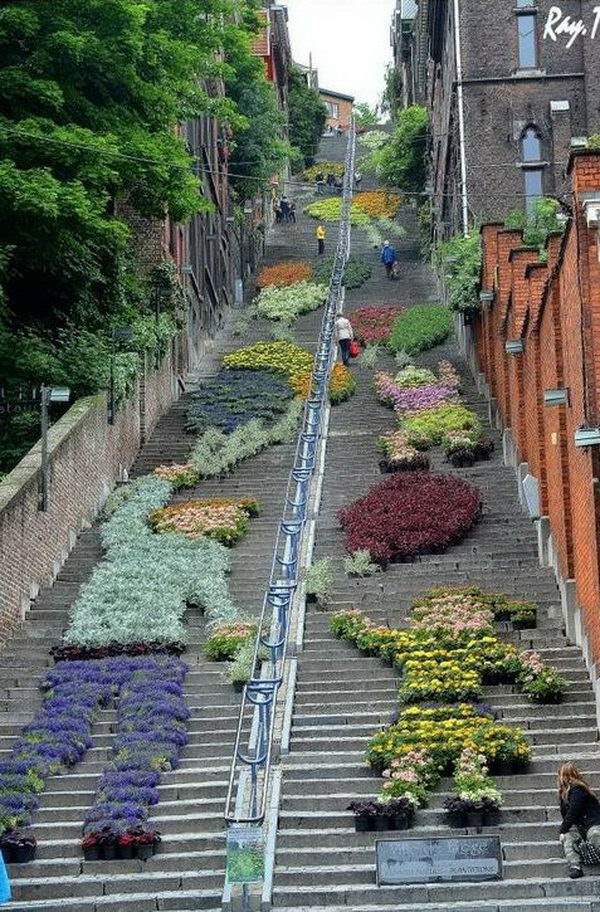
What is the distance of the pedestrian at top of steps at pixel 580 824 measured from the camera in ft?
46.1

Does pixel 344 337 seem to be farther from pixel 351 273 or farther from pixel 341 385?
pixel 351 273

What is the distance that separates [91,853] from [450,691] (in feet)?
15.6

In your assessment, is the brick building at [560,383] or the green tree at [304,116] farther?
the green tree at [304,116]

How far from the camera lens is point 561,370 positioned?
70.3 ft

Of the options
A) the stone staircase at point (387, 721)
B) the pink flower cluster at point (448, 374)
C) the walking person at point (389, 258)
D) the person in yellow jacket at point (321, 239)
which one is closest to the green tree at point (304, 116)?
the person in yellow jacket at point (321, 239)

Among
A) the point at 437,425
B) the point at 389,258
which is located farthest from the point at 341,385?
the point at 389,258

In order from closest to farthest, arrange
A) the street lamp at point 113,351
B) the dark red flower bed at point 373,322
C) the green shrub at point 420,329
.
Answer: the street lamp at point 113,351 → the green shrub at point 420,329 → the dark red flower bed at point 373,322

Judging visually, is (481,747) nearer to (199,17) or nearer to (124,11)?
(124,11)

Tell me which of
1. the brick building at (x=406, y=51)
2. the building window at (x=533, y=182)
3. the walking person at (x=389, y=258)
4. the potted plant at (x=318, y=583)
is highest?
the brick building at (x=406, y=51)

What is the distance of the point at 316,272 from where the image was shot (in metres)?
48.2

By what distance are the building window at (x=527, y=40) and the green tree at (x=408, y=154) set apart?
45.5 feet

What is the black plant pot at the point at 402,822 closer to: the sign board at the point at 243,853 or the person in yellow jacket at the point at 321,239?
the sign board at the point at 243,853

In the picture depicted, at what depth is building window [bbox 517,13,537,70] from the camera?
39.3 m

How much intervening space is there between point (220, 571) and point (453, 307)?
11.9m
